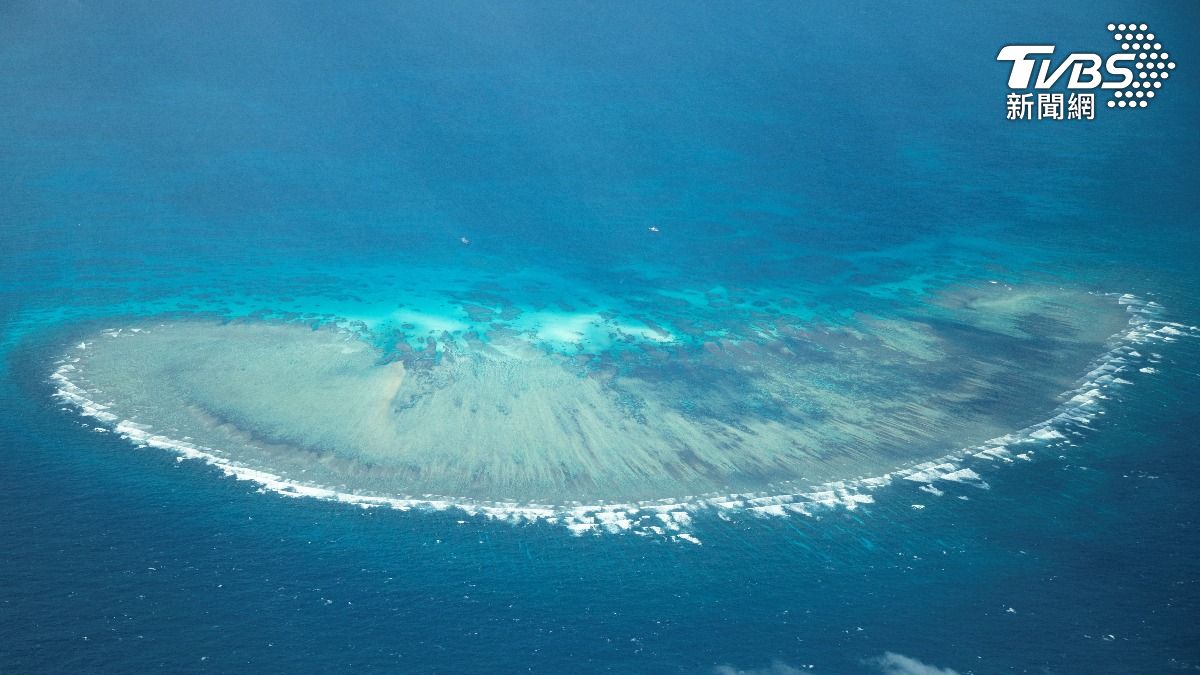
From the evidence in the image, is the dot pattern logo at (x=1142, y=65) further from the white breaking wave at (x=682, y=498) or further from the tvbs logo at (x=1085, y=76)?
the white breaking wave at (x=682, y=498)

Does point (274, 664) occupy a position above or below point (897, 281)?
below

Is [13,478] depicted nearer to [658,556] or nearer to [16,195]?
[658,556]

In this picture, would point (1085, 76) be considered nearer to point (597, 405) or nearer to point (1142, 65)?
point (1142, 65)

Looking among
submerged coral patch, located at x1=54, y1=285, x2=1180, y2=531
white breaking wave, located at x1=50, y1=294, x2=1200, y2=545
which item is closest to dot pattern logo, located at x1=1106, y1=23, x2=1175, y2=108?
submerged coral patch, located at x1=54, y1=285, x2=1180, y2=531

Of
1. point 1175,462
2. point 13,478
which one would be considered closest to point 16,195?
point 13,478

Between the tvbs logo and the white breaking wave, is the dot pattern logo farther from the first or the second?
the white breaking wave
